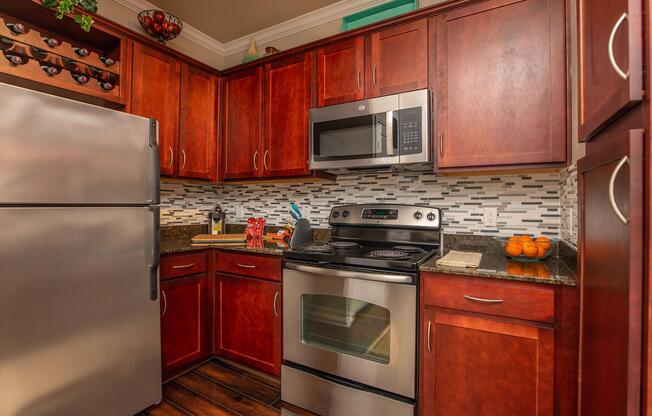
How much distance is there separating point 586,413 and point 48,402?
200cm

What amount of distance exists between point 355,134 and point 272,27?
152 centimetres

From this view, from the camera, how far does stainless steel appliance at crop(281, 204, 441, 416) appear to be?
1.54m

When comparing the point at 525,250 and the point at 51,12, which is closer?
the point at 525,250

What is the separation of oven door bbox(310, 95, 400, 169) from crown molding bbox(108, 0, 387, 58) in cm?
97

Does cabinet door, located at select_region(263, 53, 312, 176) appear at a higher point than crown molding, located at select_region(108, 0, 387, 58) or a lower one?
lower

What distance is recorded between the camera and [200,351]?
7.34ft

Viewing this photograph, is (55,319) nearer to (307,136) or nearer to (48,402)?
(48,402)

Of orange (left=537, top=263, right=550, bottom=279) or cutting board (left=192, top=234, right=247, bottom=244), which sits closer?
orange (left=537, top=263, right=550, bottom=279)

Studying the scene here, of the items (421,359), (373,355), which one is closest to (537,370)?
(421,359)

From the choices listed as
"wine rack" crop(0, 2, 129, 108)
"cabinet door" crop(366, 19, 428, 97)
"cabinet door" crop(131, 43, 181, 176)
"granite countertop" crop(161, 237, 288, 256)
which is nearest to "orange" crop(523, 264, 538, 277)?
"cabinet door" crop(366, 19, 428, 97)

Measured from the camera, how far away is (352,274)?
166cm

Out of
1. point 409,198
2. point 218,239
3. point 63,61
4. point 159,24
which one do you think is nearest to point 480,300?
point 409,198

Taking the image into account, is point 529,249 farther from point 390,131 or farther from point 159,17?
point 159,17

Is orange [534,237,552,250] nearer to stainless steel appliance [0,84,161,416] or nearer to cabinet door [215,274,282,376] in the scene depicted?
cabinet door [215,274,282,376]
